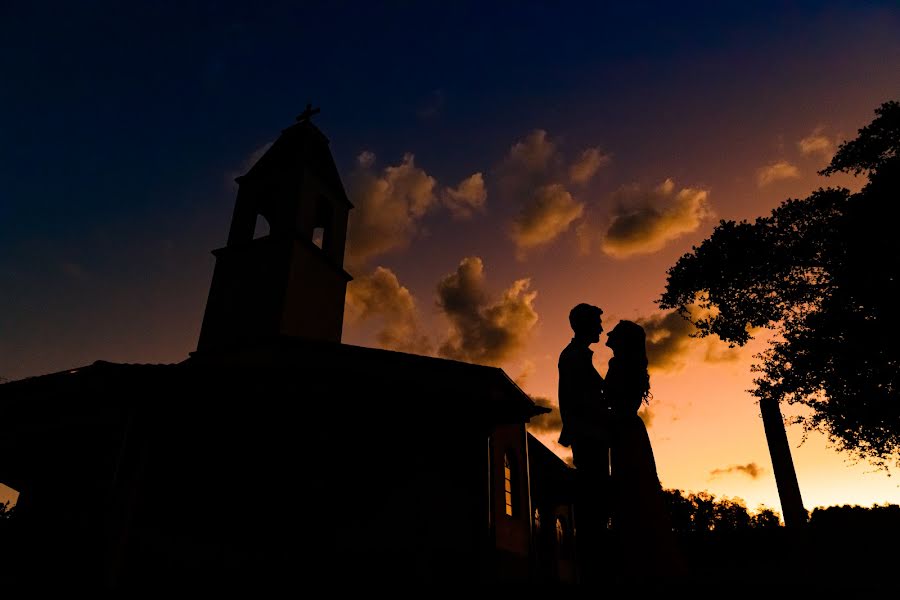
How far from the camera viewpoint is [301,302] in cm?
1566

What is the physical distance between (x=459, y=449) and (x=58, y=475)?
384 inches

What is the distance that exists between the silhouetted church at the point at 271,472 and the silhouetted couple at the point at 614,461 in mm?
6622

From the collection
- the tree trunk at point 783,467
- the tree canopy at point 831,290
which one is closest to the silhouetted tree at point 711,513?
the tree canopy at point 831,290

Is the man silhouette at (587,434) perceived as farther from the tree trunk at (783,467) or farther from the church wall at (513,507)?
the church wall at (513,507)

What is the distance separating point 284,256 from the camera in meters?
15.7

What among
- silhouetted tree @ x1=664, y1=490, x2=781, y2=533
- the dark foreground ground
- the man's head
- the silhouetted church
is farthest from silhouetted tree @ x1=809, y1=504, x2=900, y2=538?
silhouetted tree @ x1=664, y1=490, x2=781, y2=533

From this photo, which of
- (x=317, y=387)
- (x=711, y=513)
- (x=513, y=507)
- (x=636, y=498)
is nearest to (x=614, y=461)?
(x=636, y=498)

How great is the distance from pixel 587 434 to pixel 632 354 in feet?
2.16

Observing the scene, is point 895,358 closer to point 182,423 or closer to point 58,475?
point 182,423

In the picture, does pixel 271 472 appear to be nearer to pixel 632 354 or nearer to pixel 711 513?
pixel 632 354

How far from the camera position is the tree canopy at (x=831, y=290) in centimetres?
1498

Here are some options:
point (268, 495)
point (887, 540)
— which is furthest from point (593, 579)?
point (268, 495)

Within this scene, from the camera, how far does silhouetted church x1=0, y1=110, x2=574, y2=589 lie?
10000 mm

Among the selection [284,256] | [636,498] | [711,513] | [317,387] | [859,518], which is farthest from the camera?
[711,513]
